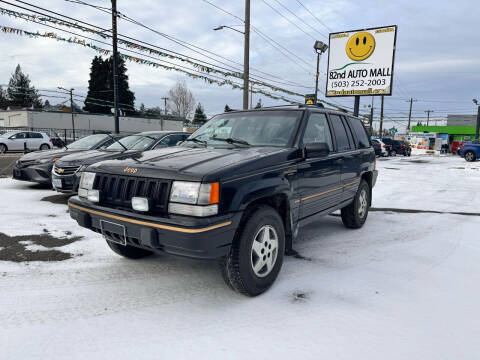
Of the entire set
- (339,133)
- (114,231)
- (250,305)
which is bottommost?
(250,305)

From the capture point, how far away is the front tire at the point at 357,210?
520 cm

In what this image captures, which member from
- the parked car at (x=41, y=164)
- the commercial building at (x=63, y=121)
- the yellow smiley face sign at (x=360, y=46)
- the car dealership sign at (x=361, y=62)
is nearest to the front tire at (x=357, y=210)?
the parked car at (x=41, y=164)

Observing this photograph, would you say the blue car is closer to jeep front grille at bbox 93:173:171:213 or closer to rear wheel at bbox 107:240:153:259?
rear wheel at bbox 107:240:153:259

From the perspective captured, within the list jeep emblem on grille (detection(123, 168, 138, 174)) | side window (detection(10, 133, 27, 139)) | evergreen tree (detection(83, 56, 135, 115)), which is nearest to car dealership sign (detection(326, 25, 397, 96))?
jeep emblem on grille (detection(123, 168, 138, 174))

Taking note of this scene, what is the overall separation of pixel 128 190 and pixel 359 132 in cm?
388

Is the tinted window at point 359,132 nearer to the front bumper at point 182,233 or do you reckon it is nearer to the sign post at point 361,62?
the front bumper at point 182,233

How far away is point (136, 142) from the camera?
7.49 metres

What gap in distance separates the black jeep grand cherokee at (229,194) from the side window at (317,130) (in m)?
0.01

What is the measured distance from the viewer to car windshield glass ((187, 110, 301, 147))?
3.73m

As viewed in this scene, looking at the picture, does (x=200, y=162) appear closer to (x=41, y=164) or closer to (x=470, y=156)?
(x=41, y=164)

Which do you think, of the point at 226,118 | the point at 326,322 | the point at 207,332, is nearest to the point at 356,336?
the point at 326,322

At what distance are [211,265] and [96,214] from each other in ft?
4.57

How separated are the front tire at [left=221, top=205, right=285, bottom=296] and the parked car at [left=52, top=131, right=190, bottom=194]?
3.32 metres

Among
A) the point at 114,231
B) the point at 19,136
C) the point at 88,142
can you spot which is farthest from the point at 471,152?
the point at 19,136
